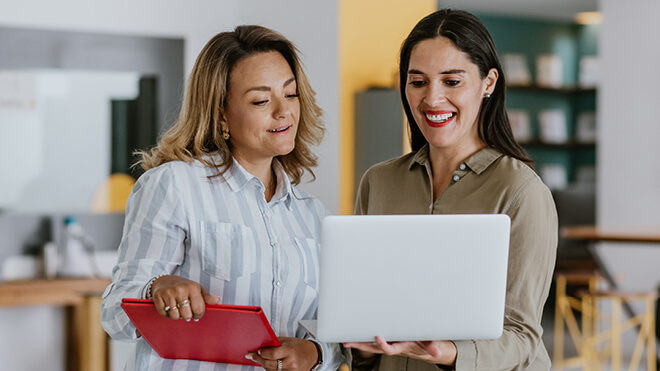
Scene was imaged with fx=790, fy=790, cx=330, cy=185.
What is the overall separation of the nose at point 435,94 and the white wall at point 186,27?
1.96 meters

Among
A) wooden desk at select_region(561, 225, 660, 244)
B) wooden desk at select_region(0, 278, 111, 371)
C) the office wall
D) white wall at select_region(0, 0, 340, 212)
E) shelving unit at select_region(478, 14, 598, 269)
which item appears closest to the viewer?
white wall at select_region(0, 0, 340, 212)

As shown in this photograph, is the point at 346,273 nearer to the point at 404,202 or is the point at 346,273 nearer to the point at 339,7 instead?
the point at 404,202

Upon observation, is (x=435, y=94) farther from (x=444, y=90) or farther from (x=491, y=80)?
(x=491, y=80)

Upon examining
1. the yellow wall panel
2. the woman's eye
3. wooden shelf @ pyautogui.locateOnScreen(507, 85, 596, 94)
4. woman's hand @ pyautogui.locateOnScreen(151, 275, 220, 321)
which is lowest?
woman's hand @ pyautogui.locateOnScreen(151, 275, 220, 321)

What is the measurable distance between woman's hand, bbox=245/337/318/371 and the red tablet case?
0.02 metres

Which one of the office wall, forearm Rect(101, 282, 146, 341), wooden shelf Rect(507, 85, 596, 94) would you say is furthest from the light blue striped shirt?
wooden shelf Rect(507, 85, 596, 94)

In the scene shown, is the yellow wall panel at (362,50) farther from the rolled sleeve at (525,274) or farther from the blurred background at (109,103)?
the rolled sleeve at (525,274)

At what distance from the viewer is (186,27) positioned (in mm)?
4293

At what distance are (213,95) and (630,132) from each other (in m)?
4.78

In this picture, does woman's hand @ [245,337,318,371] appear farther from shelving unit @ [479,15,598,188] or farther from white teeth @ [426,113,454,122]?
shelving unit @ [479,15,598,188]

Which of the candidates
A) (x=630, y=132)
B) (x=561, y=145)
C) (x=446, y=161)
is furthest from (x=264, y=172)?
(x=561, y=145)

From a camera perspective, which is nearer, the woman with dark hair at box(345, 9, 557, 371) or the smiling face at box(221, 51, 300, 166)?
the woman with dark hair at box(345, 9, 557, 371)

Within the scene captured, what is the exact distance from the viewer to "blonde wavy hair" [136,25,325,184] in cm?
168

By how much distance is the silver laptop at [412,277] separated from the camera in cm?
128
